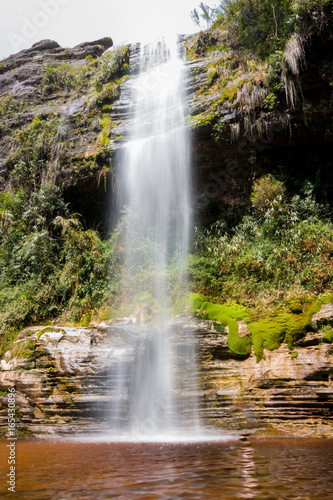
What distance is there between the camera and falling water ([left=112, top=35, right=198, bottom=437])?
703 centimetres

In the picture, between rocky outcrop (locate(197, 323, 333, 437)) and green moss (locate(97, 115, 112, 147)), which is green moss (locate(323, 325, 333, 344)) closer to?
rocky outcrop (locate(197, 323, 333, 437))

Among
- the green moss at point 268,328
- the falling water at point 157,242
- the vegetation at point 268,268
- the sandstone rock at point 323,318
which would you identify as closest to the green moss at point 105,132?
the falling water at point 157,242

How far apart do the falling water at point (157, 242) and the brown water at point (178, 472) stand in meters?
2.00

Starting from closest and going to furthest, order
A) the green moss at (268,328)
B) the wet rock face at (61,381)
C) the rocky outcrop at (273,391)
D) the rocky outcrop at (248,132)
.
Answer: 1. the rocky outcrop at (273,391)
2. the green moss at (268,328)
3. the wet rock face at (61,381)
4. the rocky outcrop at (248,132)

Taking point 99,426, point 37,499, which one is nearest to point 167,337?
point 99,426

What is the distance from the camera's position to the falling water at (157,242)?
7.03 m

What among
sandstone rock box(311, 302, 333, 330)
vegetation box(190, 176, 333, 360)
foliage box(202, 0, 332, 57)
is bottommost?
sandstone rock box(311, 302, 333, 330)

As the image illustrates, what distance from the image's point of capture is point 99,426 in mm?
6891

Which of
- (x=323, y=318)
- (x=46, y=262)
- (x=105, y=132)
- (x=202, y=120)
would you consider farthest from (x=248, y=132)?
(x=46, y=262)

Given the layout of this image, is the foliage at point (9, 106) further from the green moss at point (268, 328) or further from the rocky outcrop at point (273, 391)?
the rocky outcrop at point (273, 391)

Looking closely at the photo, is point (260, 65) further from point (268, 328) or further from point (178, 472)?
point (178, 472)

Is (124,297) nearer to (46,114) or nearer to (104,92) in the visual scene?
(104,92)

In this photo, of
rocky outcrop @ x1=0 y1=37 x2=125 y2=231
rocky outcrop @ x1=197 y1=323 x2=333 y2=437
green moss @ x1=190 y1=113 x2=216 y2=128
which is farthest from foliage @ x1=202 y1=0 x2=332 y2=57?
rocky outcrop @ x1=197 y1=323 x2=333 y2=437

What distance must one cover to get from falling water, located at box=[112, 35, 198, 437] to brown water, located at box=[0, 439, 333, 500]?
200 centimetres
